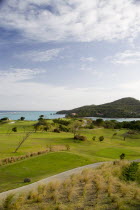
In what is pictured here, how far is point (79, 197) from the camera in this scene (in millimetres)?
10820

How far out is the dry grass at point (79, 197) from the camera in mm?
9539

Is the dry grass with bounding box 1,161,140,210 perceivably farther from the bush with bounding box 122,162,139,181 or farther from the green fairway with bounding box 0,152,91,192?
the green fairway with bounding box 0,152,91,192

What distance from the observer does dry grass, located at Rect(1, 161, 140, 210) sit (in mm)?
9539

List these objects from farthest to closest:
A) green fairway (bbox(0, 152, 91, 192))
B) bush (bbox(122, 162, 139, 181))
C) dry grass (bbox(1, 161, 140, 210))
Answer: green fairway (bbox(0, 152, 91, 192)) < bush (bbox(122, 162, 139, 181)) < dry grass (bbox(1, 161, 140, 210))

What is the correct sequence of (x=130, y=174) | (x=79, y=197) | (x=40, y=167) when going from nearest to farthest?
(x=79, y=197)
(x=130, y=174)
(x=40, y=167)

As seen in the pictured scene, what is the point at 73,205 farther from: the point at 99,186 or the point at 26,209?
the point at 99,186

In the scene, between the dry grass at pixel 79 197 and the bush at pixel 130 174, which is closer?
the dry grass at pixel 79 197

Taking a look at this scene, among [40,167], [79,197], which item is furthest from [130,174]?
[40,167]

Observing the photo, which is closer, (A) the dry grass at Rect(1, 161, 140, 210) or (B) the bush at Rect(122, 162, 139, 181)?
(A) the dry grass at Rect(1, 161, 140, 210)

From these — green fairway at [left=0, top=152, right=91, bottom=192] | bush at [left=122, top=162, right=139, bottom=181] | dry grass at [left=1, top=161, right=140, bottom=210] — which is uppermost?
dry grass at [left=1, top=161, right=140, bottom=210]

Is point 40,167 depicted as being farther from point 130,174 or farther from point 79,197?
point 79,197

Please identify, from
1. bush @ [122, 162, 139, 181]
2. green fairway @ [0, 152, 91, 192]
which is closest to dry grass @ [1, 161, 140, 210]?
bush @ [122, 162, 139, 181]

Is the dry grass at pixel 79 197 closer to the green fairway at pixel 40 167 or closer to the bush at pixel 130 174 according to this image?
the bush at pixel 130 174

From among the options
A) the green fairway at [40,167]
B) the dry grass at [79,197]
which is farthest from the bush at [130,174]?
the green fairway at [40,167]
